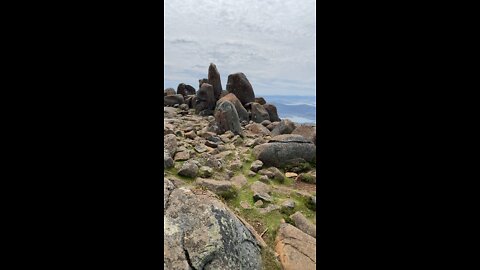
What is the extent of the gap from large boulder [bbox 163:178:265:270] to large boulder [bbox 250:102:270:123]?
11712 millimetres

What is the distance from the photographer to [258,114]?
16.0 metres

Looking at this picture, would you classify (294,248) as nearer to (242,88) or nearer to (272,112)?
(272,112)

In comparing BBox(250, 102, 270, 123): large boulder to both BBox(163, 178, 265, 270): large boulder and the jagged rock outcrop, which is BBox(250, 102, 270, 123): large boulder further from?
BBox(163, 178, 265, 270): large boulder

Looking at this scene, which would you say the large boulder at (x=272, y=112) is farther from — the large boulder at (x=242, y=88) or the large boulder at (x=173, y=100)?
the large boulder at (x=173, y=100)

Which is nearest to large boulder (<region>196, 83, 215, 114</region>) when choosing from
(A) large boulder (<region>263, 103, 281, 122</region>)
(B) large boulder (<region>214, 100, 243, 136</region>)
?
(A) large boulder (<region>263, 103, 281, 122</region>)

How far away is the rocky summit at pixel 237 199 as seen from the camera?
360 cm

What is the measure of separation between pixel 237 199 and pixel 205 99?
12.5m

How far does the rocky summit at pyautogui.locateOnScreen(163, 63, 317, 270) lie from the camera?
3.60 metres

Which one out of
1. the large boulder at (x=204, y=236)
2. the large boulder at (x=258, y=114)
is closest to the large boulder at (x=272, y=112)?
the large boulder at (x=258, y=114)

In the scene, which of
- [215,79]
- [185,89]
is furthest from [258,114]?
[185,89]
